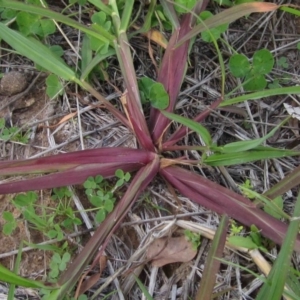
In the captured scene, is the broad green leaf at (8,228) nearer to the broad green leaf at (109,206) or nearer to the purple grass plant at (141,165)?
the purple grass plant at (141,165)

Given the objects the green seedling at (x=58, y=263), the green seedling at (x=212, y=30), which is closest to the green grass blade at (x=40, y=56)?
the green seedling at (x=212, y=30)

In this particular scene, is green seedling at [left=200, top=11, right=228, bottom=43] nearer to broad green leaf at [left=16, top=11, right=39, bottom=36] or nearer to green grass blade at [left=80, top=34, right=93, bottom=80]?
green grass blade at [left=80, top=34, right=93, bottom=80]

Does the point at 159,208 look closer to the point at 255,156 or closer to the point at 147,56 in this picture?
the point at 255,156

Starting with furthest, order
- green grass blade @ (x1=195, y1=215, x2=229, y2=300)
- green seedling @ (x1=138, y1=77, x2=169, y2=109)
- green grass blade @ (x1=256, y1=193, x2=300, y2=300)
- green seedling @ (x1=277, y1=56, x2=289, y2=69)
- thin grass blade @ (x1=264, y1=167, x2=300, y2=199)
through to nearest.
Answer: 1. green seedling @ (x1=277, y1=56, x2=289, y2=69)
2. green seedling @ (x1=138, y1=77, x2=169, y2=109)
3. thin grass blade @ (x1=264, y1=167, x2=300, y2=199)
4. green grass blade @ (x1=195, y1=215, x2=229, y2=300)
5. green grass blade @ (x1=256, y1=193, x2=300, y2=300)

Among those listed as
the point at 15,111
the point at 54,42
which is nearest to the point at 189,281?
the point at 15,111

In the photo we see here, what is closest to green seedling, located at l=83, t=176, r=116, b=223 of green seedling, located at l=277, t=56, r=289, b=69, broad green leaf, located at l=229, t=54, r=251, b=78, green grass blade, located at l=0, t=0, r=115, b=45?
green grass blade, located at l=0, t=0, r=115, b=45
